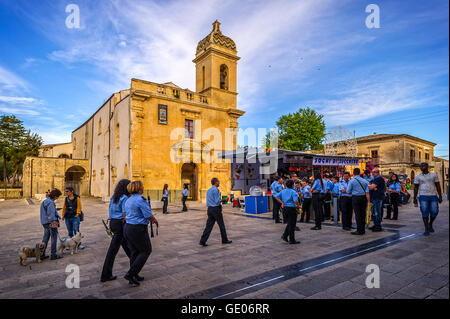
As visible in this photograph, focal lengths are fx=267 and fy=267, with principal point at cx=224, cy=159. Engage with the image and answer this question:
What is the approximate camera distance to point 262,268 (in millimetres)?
4957

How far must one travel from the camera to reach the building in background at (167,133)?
1977 centimetres

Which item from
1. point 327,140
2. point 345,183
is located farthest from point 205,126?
point 345,183

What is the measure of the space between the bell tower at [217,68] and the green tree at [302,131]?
48.6 feet

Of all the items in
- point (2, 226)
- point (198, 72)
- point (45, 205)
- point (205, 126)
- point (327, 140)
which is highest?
point (198, 72)

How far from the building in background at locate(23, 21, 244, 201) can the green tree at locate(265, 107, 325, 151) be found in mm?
14138

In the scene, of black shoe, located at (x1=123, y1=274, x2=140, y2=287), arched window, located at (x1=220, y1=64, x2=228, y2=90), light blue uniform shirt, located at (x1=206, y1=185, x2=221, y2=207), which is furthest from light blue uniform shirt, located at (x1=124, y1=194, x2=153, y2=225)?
arched window, located at (x1=220, y1=64, x2=228, y2=90)

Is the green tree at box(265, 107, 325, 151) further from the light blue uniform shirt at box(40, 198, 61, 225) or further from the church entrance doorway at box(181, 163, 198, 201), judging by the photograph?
the light blue uniform shirt at box(40, 198, 61, 225)

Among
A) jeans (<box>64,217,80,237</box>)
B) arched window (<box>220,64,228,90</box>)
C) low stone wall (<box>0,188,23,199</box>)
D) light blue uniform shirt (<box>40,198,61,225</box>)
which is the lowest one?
low stone wall (<box>0,188,23,199</box>)

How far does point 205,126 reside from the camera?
2334 cm

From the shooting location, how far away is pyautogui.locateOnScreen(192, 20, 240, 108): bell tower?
23391 mm

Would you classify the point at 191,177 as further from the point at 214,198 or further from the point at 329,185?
the point at 214,198
